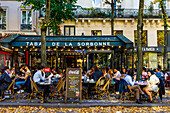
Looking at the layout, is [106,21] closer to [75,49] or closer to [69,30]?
[69,30]

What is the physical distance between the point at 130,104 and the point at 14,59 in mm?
10349

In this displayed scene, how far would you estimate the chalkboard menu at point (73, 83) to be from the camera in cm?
730

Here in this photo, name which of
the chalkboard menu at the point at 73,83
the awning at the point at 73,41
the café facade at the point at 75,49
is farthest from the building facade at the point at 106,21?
the chalkboard menu at the point at 73,83

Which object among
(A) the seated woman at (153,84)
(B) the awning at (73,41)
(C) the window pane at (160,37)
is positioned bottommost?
(A) the seated woman at (153,84)

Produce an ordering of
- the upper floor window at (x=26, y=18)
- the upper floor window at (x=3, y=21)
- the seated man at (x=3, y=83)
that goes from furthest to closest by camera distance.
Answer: the upper floor window at (x=26, y=18) < the upper floor window at (x=3, y=21) < the seated man at (x=3, y=83)

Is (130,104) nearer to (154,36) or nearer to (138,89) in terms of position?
(138,89)

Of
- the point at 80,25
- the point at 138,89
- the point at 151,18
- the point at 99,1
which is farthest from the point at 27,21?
the point at 138,89

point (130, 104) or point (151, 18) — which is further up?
point (151, 18)

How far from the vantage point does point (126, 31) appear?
67.9ft

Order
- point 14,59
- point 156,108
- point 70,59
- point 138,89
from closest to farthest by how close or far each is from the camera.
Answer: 1. point 156,108
2. point 138,89
3. point 14,59
4. point 70,59

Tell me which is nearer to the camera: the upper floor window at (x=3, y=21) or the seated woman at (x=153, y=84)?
the seated woman at (x=153, y=84)

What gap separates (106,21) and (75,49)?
694 centimetres

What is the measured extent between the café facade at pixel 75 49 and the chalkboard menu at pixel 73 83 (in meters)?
4.65

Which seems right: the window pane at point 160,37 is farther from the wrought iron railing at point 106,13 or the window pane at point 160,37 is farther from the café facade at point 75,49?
the café facade at point 75,49
